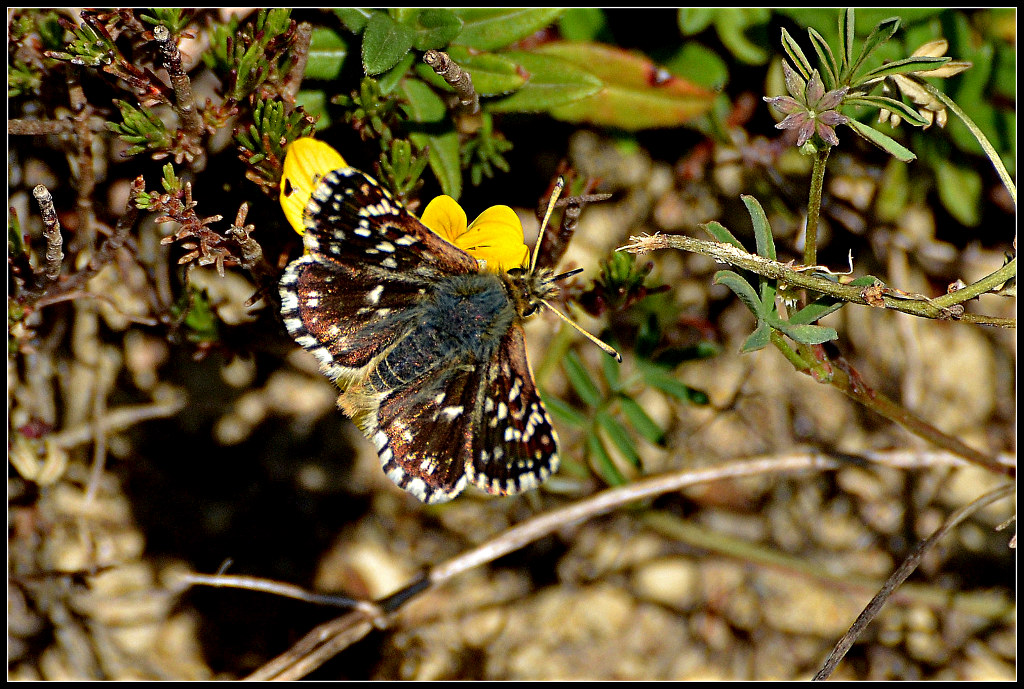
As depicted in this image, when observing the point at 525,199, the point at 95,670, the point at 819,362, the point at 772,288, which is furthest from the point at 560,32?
the point at 95,670

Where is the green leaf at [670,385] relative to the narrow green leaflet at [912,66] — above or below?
below

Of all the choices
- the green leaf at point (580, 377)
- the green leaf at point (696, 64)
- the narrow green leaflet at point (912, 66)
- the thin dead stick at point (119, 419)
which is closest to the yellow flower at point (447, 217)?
the green leaf at point (580, 377)

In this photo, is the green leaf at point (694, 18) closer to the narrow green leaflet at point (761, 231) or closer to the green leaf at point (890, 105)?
the green leaf at point (890, 105)

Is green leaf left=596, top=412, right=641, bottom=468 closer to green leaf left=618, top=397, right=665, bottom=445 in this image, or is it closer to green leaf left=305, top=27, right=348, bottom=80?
green leaf left=618, top=397, right=665, bottom=445

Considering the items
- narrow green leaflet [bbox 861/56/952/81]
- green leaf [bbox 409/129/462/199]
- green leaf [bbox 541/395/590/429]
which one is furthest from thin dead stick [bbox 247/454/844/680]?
narrow green leaflet [bbox 861/56/952/81]

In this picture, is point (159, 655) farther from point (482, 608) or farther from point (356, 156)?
point (356, 156)

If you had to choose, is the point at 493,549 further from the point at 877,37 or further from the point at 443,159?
the point at 877,37
